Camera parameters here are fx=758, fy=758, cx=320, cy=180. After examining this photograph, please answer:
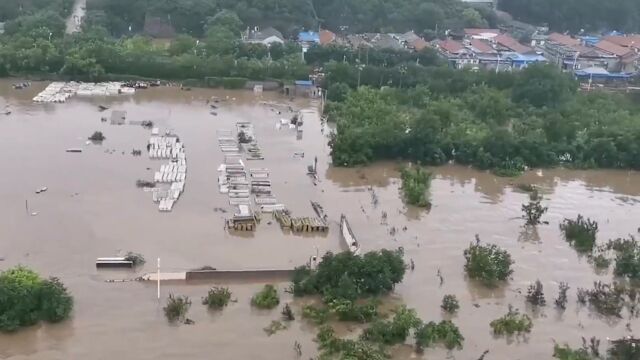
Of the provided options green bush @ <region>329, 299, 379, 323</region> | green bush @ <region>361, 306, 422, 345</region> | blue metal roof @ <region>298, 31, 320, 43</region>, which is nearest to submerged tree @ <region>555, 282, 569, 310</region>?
green bush @ <region>361, 306, 422, 345</region>

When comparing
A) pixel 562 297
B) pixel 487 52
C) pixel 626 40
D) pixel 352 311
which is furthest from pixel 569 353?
pixel 626 40

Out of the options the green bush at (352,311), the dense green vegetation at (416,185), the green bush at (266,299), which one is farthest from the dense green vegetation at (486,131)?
the green bush at (352,311)

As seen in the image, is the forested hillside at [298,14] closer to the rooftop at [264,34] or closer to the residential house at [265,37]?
the rooftop at [264,34]

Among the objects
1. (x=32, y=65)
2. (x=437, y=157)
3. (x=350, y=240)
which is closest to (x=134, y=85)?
(x=32, y=65)

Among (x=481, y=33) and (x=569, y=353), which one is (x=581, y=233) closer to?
(x=569, y=353)

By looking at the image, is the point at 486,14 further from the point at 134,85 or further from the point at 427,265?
the point at 427,265

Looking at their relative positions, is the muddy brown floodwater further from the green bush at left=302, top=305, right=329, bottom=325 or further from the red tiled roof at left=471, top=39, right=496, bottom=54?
the red tiled roof at left=471, top=39, right=496, bottom=54

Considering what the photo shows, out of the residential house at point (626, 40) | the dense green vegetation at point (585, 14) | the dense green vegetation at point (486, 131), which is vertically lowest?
the dense green vegetation at point (486, 131)
